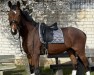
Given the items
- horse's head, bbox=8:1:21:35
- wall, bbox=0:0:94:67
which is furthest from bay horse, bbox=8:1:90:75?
wall, bbox=0:0:94:67

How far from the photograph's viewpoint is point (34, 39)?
25.9ft

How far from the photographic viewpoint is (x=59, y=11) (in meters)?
12.0

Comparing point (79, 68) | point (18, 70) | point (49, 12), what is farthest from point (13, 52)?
point (79, 68)

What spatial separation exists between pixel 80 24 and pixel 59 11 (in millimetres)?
898

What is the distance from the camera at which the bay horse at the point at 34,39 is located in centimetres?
747

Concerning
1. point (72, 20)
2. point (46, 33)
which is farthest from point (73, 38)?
point (72, 20)

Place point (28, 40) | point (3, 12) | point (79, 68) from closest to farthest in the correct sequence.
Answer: point (28, 40) → point (79, 68) → point (3, 12)

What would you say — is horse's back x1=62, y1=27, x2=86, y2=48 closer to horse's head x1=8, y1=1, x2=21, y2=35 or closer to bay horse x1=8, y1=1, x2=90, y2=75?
bay horse x1=8, y1=1, x2=90, y2=75

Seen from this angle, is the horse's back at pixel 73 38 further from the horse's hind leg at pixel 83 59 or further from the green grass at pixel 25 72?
the green grass at pixel 25 72

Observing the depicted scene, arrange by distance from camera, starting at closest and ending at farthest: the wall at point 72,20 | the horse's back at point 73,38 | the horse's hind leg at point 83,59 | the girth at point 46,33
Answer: the girth at point 46,33 → the horse's back at point 73,38 → the horse's hind leg at point 83,59 → the wall at point 72,20

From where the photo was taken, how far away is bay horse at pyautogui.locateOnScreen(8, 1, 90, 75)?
24.5ft

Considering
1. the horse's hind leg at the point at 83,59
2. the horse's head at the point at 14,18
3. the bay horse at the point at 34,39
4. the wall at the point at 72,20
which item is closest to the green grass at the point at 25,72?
the wall at the point at 72,20

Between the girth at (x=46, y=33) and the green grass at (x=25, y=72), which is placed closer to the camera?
the girth at (x=46, y=33)

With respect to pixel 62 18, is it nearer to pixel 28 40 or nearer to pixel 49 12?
pixel 49 12
